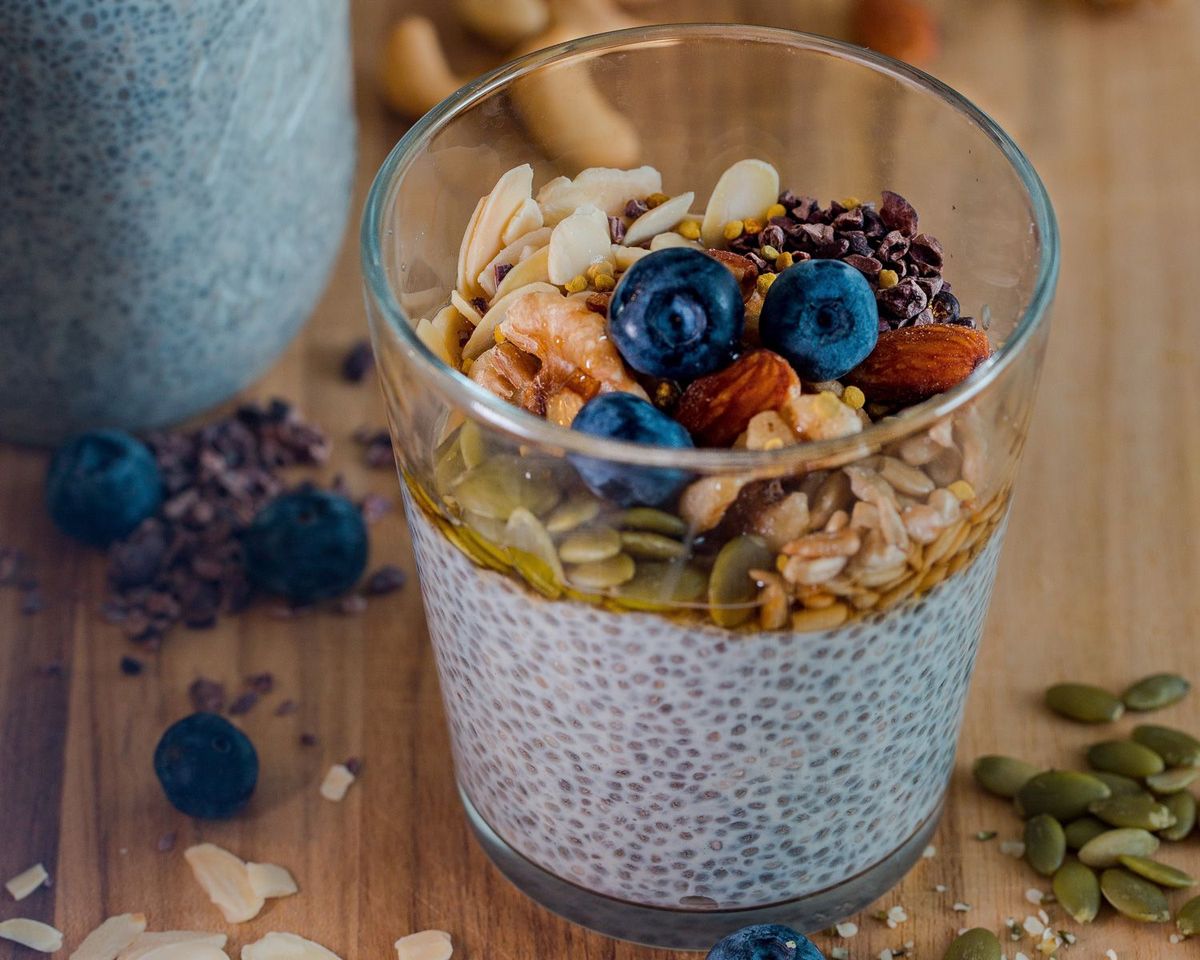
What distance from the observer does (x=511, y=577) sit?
0.69 metres

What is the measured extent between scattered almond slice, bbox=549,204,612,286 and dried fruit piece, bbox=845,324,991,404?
0.15 m

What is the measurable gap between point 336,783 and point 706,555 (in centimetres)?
37

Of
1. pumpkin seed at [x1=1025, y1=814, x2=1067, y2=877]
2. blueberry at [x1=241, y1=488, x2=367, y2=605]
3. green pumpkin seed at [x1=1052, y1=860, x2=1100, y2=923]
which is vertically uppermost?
blueberry at [x1=241, y1=488, x2=367, y2=605]

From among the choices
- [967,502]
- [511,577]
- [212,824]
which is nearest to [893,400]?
[967,502]

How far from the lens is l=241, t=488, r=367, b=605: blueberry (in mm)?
1004

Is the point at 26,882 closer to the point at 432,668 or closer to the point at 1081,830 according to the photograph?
the point at 432,668

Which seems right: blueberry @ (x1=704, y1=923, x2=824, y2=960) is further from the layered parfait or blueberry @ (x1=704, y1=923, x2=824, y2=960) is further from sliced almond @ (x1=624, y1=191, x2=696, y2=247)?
sliced almond @ (x1=624, y1=191, x2=696, y2=247)

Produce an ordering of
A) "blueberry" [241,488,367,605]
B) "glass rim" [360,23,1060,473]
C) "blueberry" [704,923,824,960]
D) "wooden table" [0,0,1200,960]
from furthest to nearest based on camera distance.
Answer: "blueberry" [241,488,367,605] < "wooden table" [0,0,1200,960] < "blueberry" [704,923,824,960] < "glass rim" [360,23,1060,473]

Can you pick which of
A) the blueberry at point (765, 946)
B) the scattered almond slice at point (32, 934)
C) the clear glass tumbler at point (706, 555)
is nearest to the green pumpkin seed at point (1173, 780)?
the clear glass tumbler at point (706, 555)

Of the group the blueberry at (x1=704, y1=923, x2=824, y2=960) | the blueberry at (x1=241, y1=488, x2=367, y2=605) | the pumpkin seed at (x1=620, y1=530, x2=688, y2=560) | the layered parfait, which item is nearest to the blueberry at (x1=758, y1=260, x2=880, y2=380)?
Result: the layered parfait

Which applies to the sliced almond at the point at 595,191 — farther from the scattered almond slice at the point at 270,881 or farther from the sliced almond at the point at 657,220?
the scattered almond slice at the point at 270,881

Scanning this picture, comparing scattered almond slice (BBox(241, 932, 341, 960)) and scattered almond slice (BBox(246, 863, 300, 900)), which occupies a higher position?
scattered almond slice (BBox(246, 863, 300, 900))

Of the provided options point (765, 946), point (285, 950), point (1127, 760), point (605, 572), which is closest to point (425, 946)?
point (285, 950)

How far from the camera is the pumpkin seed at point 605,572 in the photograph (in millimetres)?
661
